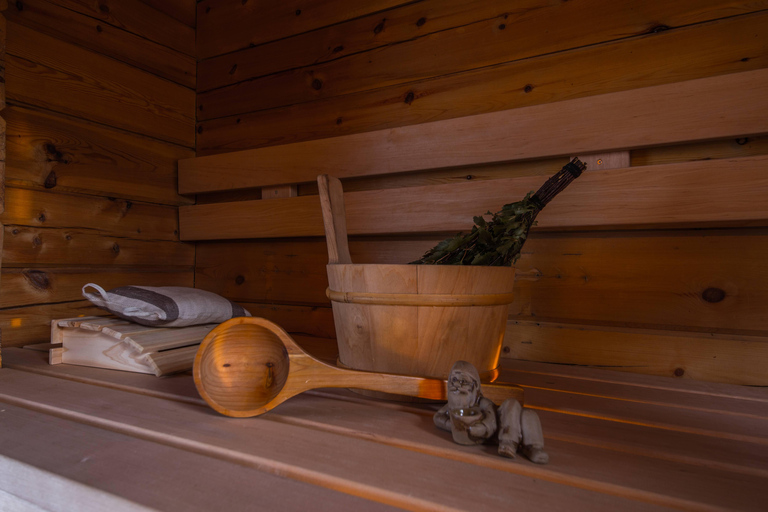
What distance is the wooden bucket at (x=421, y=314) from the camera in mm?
926

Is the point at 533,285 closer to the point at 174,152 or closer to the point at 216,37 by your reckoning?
the point at 174,152

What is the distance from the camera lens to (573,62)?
4.96ft

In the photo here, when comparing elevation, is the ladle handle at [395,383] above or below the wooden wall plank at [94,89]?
below

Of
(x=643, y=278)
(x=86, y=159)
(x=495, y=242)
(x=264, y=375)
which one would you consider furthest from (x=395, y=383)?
(x=86, y=159)

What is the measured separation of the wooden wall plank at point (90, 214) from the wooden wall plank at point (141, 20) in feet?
2.43

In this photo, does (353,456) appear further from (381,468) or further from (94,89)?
(94,89)

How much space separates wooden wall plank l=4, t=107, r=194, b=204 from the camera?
1.66 metres

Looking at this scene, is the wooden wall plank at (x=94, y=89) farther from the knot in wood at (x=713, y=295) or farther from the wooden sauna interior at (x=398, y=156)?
the knot in wood at (x=713, y=295)

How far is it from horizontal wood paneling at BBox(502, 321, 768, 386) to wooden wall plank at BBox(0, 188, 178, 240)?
1583 millimetres

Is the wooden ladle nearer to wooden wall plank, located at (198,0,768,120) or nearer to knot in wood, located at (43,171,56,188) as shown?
wooden wall plank, located at (198,0,768,120)

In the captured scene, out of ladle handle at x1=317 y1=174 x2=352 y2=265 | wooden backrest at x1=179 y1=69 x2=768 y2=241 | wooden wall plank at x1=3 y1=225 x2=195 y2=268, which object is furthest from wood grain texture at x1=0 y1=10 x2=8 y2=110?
ladle handle at x1=317 y1=174 x2=352 y2=265

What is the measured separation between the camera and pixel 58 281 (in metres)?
1.77

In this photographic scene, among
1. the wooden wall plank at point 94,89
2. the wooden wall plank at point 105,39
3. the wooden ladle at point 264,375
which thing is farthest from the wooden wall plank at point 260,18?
the wooden ladle at point 264,375

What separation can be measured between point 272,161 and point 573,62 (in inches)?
46.3
